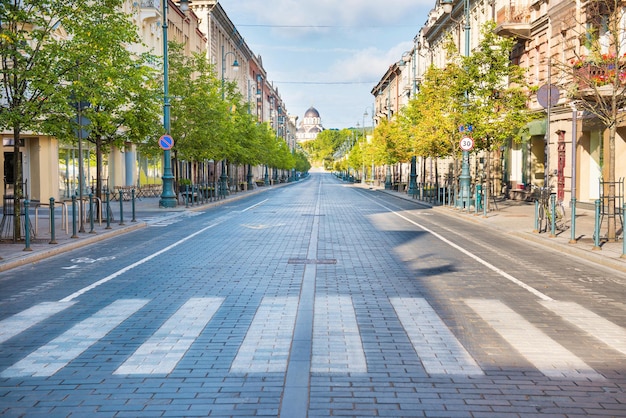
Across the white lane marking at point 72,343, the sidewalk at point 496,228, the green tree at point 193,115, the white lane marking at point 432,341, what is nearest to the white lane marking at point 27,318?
the white lane marking at point 72,343

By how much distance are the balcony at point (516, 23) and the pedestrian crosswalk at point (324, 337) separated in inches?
1111

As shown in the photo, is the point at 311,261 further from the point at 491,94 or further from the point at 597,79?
the point at 491,94

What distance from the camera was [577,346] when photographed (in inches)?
261

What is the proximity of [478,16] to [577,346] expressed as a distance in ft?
137

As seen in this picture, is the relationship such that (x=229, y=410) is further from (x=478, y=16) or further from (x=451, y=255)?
(x=478, y=16)

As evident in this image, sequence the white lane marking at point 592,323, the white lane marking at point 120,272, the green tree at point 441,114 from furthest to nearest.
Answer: the green tree at point 441,114 < the white lane marking at point 120,272 < the white lane marking at point 592,323

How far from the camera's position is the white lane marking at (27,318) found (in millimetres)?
7316

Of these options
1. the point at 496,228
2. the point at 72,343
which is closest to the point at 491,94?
the point at 496,228

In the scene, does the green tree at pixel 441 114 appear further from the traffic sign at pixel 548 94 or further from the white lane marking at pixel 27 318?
the white lane marking at pixel 27 318

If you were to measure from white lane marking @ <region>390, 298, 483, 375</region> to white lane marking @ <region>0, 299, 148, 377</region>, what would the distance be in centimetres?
319

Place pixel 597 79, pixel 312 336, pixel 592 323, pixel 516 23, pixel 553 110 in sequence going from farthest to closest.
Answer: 1. pixel 516 23
2. pixel 553 110
3. pixel 597 79
4. pixel 592 323
5. pixel 312 336

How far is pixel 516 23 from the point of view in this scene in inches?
1347

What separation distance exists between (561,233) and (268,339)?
43.3 feet

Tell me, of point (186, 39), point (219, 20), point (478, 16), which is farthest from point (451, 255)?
point (219, 20)
